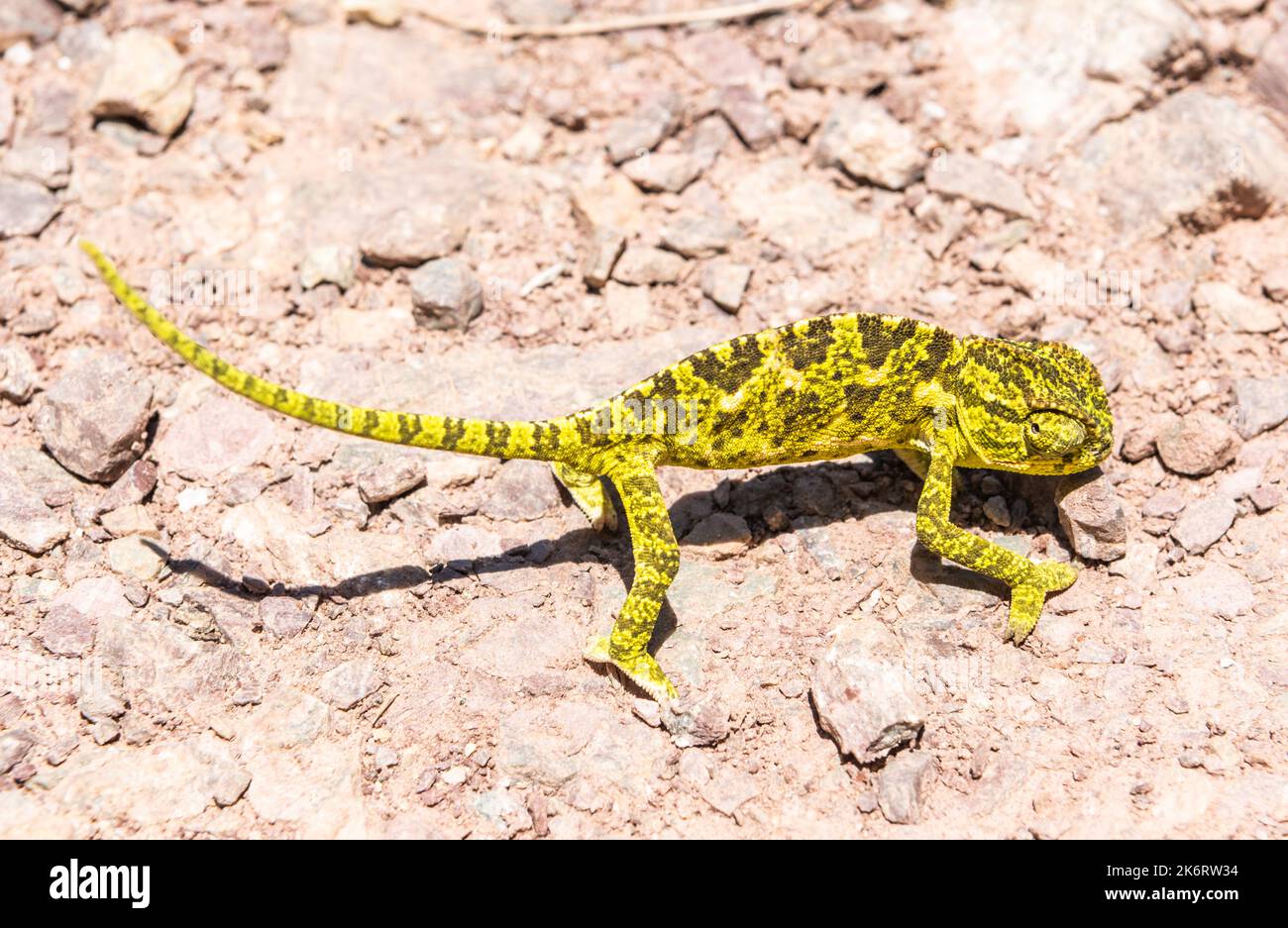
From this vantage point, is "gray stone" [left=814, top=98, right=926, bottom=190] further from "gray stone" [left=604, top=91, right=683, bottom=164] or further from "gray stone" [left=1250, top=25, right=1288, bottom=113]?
"gray stone" [left=1250, top=25, right=1288, bottom=113]

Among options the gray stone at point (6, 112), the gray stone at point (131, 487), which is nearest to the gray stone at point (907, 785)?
the gray stone at point (131, 487)

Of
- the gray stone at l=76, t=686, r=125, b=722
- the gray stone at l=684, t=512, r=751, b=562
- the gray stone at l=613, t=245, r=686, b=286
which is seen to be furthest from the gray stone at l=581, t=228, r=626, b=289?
the gray stone at l=76, t=686, r=125, b=722

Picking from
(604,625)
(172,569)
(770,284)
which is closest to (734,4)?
(770,284)

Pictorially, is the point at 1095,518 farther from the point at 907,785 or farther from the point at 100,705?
the point at 100,705

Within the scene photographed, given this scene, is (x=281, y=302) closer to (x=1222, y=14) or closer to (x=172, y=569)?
(x=172, y=569)

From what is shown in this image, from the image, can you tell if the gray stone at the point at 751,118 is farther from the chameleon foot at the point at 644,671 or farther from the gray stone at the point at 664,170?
the chameleon foot at the point at 644,671
